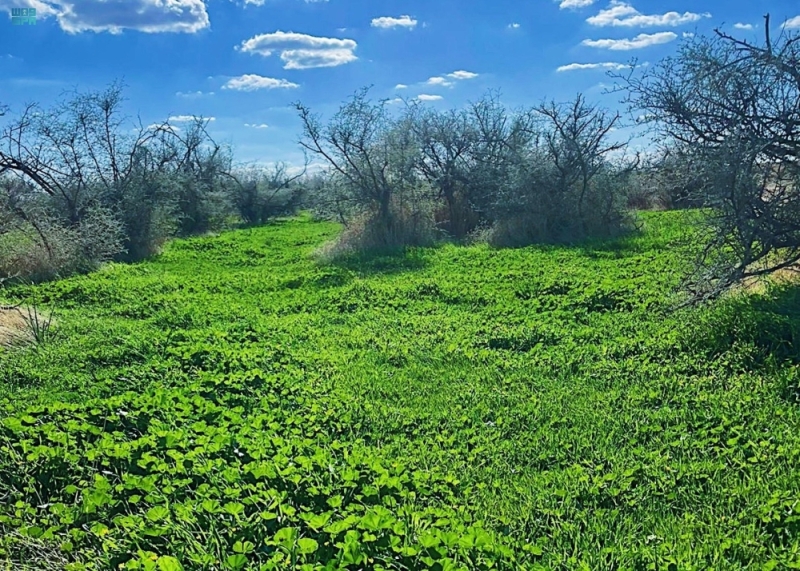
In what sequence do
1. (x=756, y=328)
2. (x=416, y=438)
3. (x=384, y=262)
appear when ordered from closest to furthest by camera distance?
1. (x=416, y=438)
2. (x=756, y=328)
3. (x=384, y=262)

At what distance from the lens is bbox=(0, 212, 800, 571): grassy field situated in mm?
3236

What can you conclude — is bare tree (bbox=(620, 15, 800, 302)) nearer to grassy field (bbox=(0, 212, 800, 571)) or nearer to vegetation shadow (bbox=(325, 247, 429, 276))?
grassy field (bbox=(0, 212, 800, 571))

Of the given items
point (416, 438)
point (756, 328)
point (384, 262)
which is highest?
point (384, 262)

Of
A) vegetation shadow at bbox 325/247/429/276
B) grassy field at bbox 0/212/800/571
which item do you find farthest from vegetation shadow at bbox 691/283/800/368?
vegetation shadow at bbox 325/247/429/276

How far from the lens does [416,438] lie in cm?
491

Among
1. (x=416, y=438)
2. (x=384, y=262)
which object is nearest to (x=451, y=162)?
(x=384, y=262)

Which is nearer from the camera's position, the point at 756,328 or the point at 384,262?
the point at 756,328

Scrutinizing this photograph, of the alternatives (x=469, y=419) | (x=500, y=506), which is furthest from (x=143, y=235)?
(x=500, y=506)

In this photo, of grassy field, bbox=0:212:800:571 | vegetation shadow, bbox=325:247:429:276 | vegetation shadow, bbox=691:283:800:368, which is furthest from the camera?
vegetation shadow, bbox=325:247:429:276

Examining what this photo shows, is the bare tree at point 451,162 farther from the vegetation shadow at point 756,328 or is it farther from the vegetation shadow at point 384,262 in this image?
the vegetation shadow at point 756,328

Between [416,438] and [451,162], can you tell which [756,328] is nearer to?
[416,438]

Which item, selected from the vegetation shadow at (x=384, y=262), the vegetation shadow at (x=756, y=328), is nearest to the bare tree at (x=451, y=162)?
the vegetation shadow at (x=384, y=262)

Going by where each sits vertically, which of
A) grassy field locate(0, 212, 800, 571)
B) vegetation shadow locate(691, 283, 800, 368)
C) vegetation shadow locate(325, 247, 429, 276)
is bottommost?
grassy field locate(0, 212, 800, 571)

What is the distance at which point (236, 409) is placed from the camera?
5242 millimetres
